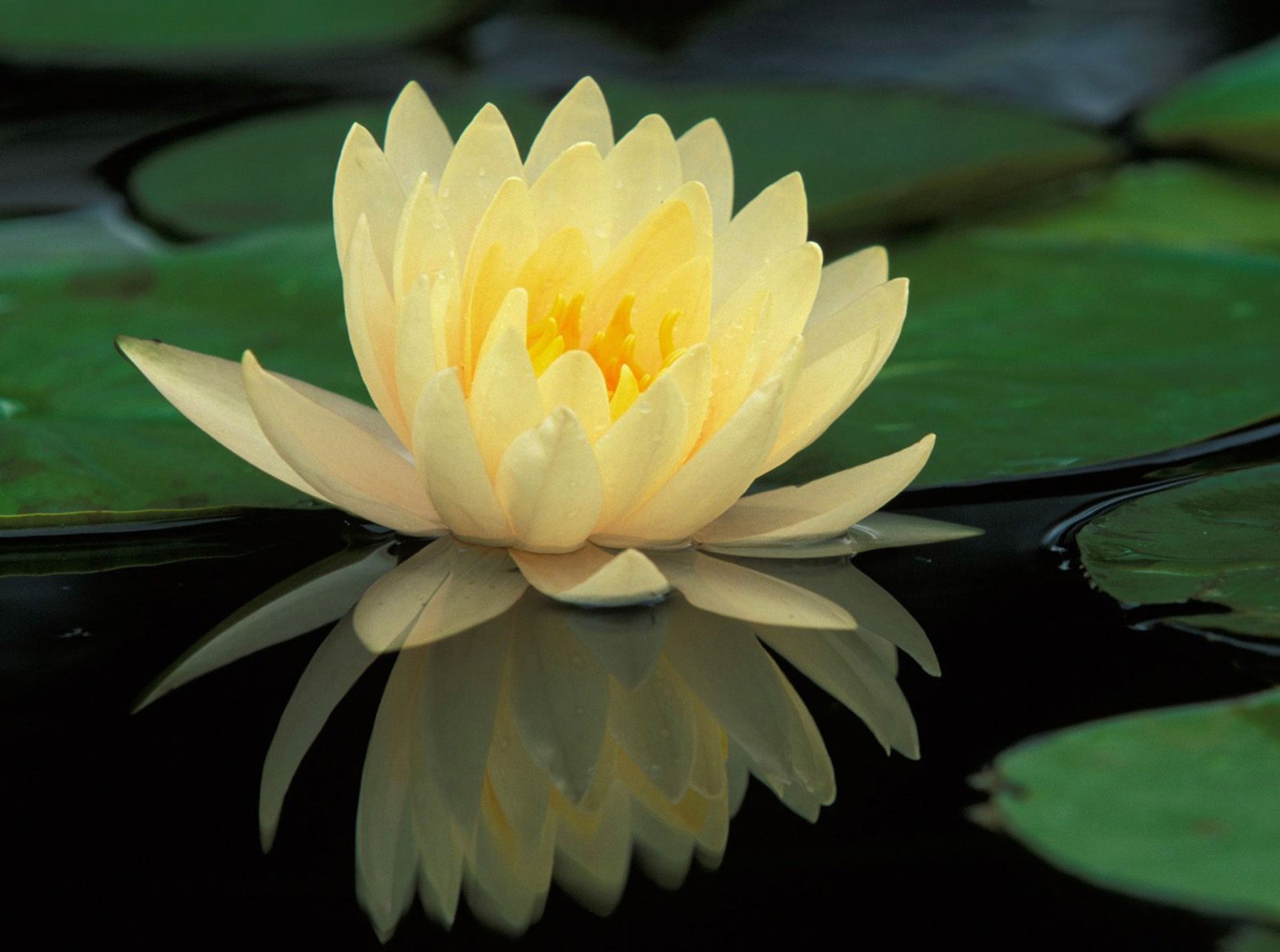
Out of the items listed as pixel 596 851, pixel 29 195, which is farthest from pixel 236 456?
pixel 29 195

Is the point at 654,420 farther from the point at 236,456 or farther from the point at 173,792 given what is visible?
the point at 236,456

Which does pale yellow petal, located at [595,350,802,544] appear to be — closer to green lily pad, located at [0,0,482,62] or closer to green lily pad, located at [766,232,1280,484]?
green lily pad, located at [766,232,1280,484]

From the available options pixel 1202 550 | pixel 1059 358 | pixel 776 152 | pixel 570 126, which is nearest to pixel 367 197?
pixel 570 126

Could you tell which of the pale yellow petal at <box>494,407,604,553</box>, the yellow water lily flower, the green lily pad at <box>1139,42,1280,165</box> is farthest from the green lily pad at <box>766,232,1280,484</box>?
the green lily pad at <box>1139,42,1280,165</box>

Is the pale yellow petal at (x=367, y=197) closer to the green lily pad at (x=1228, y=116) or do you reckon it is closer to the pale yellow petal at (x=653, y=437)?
the pale yellow petal at (x=653, y=437)

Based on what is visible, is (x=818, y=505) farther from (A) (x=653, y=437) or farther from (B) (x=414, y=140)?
(B) (x=414, y=140)

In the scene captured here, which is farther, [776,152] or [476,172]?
[776,152]

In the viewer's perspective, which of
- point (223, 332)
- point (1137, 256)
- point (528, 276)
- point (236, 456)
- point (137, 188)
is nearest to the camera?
point (528, 276)
